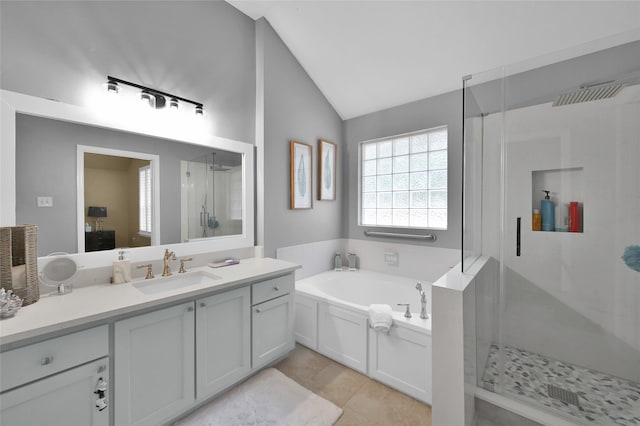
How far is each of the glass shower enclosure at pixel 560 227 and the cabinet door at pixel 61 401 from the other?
6.59 ft

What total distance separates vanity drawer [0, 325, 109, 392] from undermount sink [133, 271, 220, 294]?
0.49 metres

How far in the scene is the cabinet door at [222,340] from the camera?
1603 millimetres

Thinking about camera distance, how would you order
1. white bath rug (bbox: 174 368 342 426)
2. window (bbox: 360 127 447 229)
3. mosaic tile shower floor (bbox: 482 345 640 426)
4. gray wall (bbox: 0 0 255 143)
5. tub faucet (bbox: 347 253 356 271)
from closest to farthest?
mosaic tile shower floor (bbox: 482 345 640 426)
gray wall (bbox: 0 0 255 143)
white bath rug (bbox: 174 368 342 426)
window (bbox: 360 127 447 229)
tub faucet (bbox: 347 253 356 271)

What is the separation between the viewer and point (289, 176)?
2826mm

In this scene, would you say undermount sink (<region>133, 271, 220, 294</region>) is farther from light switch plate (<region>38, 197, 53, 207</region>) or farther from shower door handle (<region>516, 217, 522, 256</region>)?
shower door handle (<region>516, 217, 522, 256</region>)

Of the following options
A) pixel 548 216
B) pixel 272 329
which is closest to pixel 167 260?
pixel 272 329

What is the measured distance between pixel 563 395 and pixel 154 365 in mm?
2280

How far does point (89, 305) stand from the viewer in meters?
1.27

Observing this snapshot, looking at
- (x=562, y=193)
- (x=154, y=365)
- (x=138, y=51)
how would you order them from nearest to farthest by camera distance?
(x=154, y=365), (x=562, y=193), (x=138, y=51)

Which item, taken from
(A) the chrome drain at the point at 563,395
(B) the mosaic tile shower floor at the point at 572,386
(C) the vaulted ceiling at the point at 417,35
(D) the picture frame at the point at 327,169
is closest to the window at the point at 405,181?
(D) the picture frame at the point at 327,169

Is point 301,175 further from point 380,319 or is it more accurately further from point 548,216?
point 548,216

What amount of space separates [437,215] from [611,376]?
1681 millimetres

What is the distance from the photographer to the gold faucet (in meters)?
1.87

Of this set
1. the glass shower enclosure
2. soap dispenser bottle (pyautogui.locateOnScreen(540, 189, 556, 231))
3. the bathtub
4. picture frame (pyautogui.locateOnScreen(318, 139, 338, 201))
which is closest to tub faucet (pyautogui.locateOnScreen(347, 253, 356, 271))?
the bathtub
